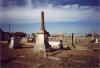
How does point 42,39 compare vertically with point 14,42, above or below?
above

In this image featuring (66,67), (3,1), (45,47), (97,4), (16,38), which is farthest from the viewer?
(16,38)

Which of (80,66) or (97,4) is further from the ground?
(97,4)

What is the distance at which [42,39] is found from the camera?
→ 1056 centimetres

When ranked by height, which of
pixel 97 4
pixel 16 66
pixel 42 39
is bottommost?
pixel 16 66

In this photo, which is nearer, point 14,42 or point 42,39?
point 42,39

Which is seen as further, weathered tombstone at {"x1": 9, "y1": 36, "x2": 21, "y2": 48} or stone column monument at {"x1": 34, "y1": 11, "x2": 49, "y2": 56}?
weathered tombstone at {"x1": 9, "y1": 36, "x2": 21, "y2": 48}

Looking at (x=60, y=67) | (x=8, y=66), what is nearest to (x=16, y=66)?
(x=8, y=66)

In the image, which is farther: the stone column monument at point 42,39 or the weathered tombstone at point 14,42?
the weathered tombstone at point 14,42

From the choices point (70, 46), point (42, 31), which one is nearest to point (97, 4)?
point (42, 31)

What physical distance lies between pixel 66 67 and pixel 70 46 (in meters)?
7.36

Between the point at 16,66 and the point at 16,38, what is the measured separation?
22.8 ft

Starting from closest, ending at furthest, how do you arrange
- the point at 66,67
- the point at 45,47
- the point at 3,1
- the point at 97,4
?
the point at 66,67, the point at 97,4, the point at 3,1, the point at 45,47

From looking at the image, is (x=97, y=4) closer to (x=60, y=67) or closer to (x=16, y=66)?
(x=60, y=67)

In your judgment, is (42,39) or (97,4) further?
(42,39)
